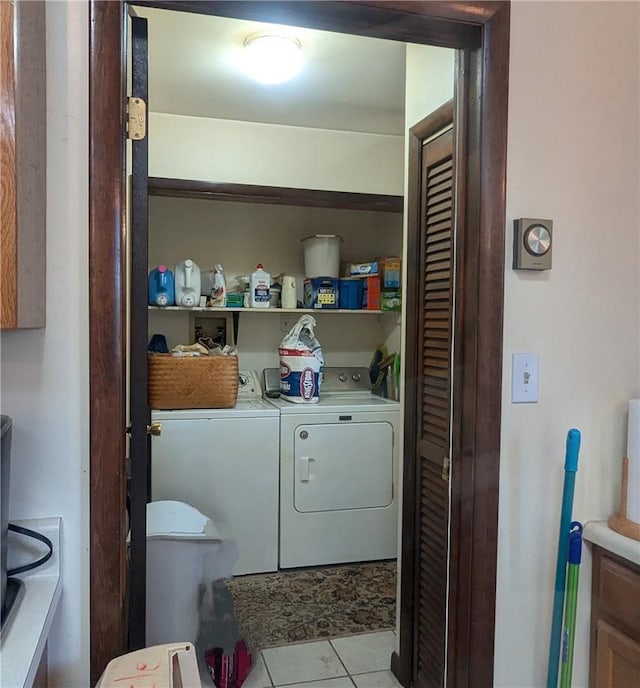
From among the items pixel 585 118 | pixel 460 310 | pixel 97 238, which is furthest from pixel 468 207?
pixel 97 238

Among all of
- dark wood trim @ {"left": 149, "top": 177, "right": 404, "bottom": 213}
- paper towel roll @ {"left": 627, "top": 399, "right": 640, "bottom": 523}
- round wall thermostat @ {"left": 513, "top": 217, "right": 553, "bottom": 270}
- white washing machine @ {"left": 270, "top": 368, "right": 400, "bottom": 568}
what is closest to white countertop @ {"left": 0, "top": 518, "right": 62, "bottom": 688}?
round wall thermostat @ {"left": 513, "top": 217, "right": 553, "bottom": 270}

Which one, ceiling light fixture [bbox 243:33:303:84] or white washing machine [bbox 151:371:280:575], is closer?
ceiling light fixture [bbox 243:33:303:84]

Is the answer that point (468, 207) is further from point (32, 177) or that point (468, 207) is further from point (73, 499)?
point (73, 499)

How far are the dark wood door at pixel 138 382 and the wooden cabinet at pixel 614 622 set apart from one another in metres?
1.17

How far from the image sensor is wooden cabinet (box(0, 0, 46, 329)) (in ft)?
3.03

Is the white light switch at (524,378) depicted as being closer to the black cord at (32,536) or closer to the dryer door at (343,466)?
the black cord at (32,536)

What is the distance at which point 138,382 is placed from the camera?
4.69 ft

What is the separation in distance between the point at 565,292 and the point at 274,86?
1711mm

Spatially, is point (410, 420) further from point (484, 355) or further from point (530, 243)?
point (530, 243)

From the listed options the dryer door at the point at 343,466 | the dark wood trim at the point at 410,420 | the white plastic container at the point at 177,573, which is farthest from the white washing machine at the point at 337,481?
the dark wood trim at the point at 410,420

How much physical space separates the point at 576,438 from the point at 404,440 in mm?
794

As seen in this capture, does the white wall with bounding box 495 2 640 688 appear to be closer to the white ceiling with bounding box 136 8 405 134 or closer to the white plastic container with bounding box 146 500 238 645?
the white ceiling with bounding box 136 8 405 134

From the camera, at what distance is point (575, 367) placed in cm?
154

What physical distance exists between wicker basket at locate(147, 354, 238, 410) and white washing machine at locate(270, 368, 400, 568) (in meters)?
0.35
